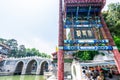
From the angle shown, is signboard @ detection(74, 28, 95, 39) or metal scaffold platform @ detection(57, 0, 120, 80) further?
signboard @ detection(74, 28, 95, 39)

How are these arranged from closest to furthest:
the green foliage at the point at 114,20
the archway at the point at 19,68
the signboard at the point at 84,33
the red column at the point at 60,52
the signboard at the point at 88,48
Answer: the red column at the point at 60,52, the signboard at the point at 88,48, the signboard at the point at 84,33, the green foliage at the point at 114,20, the archway at the point at 19,68

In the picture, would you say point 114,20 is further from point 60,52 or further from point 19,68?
point 19,68

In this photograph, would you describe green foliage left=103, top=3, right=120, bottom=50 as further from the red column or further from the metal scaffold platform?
the red column

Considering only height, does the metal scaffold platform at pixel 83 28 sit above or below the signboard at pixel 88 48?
above

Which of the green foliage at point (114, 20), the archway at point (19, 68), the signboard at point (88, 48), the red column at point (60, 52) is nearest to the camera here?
the red column at point (60, 52)

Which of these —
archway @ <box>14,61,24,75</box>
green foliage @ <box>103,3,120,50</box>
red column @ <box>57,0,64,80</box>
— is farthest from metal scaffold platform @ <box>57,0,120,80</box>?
archway @ <box>14,61,24,75</box>

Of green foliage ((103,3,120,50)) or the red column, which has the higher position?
green foliage ((103,3,120,50))

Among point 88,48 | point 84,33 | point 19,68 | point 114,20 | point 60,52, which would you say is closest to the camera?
point 60,52

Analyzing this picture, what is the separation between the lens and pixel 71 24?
35.0 feet

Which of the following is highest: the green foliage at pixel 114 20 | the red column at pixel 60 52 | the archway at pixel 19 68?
the green foliage at pixel 114 20

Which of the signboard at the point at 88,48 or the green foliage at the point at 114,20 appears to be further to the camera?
the green foliage at the point at 114,20

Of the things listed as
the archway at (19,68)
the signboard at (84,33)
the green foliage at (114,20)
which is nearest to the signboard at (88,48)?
the signboard at (84,33)

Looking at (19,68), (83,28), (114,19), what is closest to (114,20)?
(114,19)

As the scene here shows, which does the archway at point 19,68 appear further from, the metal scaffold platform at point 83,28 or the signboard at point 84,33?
the signboard at point 84,33
